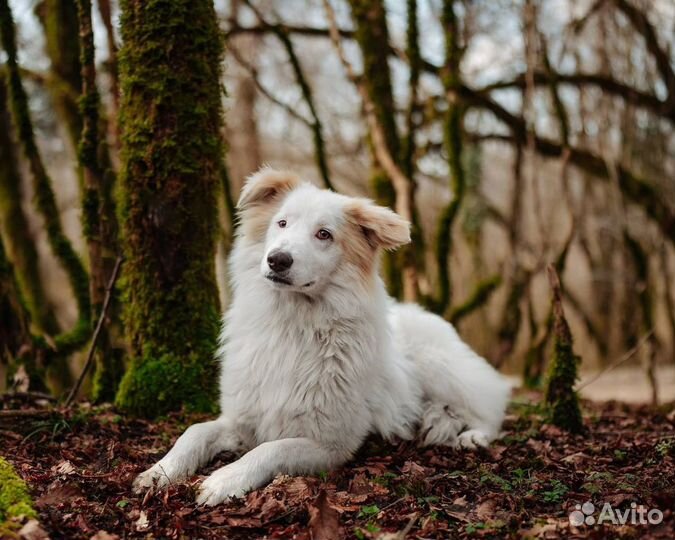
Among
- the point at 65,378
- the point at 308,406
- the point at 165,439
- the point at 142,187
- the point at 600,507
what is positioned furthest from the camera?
the point at 65,378

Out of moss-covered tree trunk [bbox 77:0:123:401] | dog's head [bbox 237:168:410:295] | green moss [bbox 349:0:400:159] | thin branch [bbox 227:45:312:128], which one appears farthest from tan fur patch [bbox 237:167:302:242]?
green moss [bbox 349:0:400:159]

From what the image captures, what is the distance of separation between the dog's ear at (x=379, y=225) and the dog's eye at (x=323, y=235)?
228 millimetres

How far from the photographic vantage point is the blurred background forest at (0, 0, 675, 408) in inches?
283

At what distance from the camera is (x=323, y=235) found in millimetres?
4406

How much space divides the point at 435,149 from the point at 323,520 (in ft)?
34.1

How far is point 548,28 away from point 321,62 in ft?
17.7

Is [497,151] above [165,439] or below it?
above

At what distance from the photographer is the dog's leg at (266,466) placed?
12.0ft

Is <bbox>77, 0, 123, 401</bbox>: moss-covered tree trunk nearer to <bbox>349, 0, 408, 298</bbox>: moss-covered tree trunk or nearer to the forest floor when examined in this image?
the forest floor

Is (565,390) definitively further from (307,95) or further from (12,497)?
(307,95)

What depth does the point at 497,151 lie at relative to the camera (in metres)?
16.0

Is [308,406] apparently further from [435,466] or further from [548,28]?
[548,28]

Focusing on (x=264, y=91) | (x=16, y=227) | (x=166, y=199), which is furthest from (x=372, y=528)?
(x=16, y=227)

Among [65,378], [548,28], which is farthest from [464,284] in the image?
[65,378]
